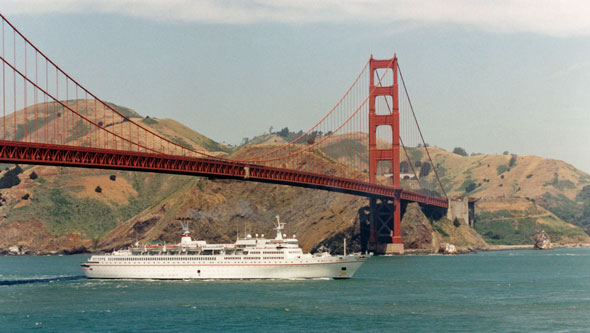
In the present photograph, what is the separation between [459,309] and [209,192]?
98800 millimetres

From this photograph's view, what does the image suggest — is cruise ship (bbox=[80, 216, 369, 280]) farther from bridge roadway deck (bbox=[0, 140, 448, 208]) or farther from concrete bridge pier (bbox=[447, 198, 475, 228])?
concrete bridge pier (bbox=[447, 198, 475, 228])

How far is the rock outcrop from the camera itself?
170 metres

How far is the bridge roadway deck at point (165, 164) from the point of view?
78.1 m

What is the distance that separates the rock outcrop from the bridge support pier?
42.1 metres

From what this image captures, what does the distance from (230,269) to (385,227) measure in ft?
184

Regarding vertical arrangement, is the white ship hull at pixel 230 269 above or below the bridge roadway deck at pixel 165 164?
below

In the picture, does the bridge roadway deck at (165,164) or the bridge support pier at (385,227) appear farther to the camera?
the bridge support pier at (385,227)

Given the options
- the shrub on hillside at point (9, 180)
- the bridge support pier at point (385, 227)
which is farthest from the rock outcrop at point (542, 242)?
the shrub on hillside at point (9, 180)

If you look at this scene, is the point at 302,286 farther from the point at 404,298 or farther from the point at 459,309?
the point at 459,309

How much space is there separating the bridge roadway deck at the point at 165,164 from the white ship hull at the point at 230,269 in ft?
32.9

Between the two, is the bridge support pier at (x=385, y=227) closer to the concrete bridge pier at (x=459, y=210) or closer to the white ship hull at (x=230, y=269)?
the concrete bridge pier at (x=459, y=210)

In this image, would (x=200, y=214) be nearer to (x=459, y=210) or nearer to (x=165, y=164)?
(x=459, y=210)

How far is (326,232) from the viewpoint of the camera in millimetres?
141125

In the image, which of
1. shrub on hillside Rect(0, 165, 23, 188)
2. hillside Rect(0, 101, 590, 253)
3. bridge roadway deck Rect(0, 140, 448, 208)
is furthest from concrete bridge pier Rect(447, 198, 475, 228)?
shrub on hillside Rect(0, 165, 23, 188)
